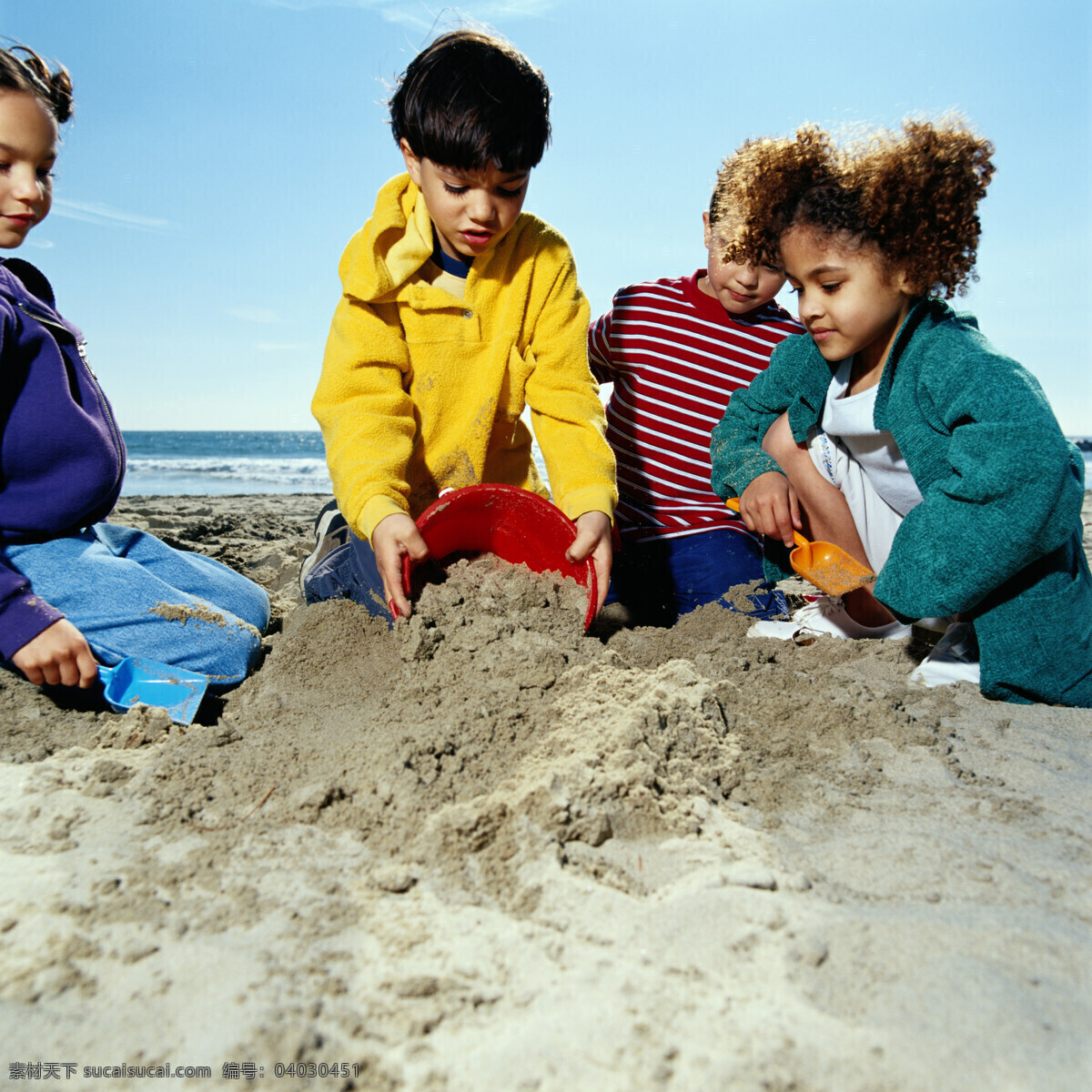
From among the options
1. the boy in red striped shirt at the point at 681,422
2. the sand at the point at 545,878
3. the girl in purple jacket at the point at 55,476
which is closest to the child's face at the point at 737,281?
the boy in red striped shirt at the point at 681,422

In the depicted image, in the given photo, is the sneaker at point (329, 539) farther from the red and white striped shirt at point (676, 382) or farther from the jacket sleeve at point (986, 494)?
the jacket sleeve at point (986, 494)

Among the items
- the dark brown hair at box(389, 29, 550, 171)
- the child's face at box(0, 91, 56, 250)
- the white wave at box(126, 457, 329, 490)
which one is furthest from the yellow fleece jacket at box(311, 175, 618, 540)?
the white wave at box(126, 457, 329, 490)

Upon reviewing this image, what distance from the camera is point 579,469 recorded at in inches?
85.6

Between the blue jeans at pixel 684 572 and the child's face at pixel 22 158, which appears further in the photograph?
the blue jeans at pixel 684 572

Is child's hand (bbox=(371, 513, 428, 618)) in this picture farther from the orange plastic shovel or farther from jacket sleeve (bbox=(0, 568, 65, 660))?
the orange plastic shovel

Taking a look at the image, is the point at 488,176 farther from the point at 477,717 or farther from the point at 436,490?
the point at 477,717

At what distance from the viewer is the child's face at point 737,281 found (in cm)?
241

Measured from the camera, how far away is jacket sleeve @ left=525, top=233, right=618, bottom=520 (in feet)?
7.26

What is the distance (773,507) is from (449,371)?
103cm

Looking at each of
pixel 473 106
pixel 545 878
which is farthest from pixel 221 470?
pixel 545 878

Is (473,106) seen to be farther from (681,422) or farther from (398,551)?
(681,422)

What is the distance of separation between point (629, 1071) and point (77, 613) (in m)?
1.63

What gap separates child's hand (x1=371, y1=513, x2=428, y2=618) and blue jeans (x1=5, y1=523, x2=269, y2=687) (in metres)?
0.46

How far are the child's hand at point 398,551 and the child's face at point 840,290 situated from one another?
1094 millimetres
